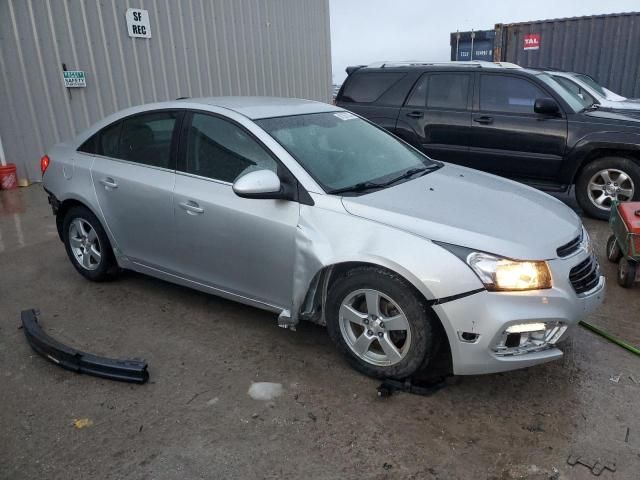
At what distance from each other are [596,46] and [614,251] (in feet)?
32.2

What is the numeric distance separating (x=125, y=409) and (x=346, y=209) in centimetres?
160

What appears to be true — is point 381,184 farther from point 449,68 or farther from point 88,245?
point 449,68

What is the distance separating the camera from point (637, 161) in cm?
604

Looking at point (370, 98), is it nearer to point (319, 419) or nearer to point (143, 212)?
point (143, 212)

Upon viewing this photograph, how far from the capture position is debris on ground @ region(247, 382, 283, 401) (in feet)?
9.80

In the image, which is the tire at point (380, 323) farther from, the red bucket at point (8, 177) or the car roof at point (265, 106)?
the red bucket at point (8, 177)

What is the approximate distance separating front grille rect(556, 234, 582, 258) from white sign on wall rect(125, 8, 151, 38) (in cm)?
805

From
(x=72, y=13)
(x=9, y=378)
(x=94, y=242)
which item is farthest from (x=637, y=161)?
(x=72, y=13)

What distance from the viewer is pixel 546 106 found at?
6203 millimetres

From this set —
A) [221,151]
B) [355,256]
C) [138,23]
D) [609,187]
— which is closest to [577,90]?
[609,187]

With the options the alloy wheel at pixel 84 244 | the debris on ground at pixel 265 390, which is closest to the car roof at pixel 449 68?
the alloy wheel at pixel 84 244

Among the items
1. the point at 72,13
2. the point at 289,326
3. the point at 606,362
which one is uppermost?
the point at 72,13

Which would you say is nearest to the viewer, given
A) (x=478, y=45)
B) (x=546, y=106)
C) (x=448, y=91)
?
(x=546, y=106)

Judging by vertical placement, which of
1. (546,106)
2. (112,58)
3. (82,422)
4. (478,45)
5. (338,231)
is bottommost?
(82,422)
